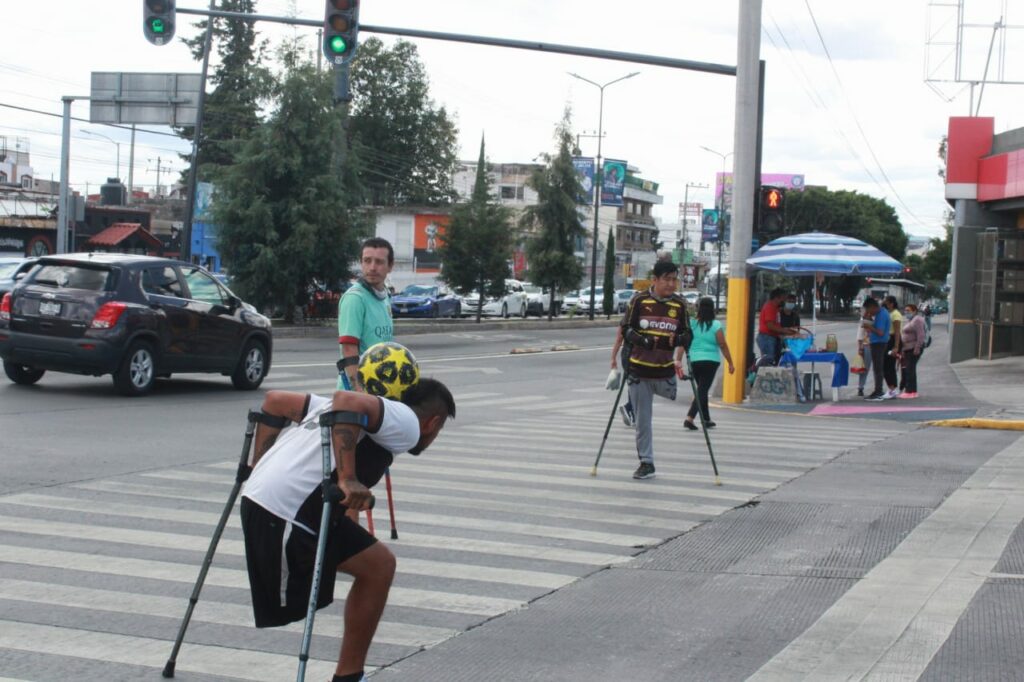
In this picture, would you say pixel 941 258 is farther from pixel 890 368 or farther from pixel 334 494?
pixel 334 494

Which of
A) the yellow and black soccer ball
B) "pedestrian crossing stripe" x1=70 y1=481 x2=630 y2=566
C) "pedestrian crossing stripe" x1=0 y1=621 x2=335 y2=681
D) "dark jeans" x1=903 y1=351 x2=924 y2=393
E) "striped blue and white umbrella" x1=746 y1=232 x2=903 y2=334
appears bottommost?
"pedestrian crossing stripe" x1=0 y1=621 x2=335 y2=681

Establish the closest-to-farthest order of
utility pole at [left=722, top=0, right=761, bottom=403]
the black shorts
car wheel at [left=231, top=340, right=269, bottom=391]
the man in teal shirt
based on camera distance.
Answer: the black shorts, the man in teal shirt, car wheel at [left=231, top=340, right=269, bottom=391], utility pole at [left=722, top=0, right=761, bottom=403]

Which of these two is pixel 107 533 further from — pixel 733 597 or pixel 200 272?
pixel 200 272

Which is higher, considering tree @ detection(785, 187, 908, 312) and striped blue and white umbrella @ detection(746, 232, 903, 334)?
tree @ detection(785, 187, 908, 312)

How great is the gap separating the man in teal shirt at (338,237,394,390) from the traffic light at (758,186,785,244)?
1379cm

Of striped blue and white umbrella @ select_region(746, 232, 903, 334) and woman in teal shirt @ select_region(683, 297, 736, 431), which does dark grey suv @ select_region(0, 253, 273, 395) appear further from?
striped blue and white umbrella @ select_region(746, 232, 903, 334)

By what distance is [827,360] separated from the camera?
20750 mm

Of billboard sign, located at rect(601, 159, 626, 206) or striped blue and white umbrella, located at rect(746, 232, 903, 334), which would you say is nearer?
striped blue and white umbrella, located at rect(746, 232, 903, 334)

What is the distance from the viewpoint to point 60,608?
621 centimetres

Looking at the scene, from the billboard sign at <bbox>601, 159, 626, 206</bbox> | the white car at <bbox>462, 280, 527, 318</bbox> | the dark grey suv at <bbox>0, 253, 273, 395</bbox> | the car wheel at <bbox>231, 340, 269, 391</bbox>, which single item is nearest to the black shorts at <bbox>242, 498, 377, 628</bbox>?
the dark grey suv at <bbox>0, 253, 273, 395</bbox>

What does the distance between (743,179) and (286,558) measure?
55.7 ft

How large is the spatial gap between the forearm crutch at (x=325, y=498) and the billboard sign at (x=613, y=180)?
77161 mm

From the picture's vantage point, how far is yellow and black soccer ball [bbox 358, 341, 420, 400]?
15.3 feet

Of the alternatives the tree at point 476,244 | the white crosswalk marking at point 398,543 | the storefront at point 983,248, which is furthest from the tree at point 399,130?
the white crosswalk marking at point 398,543
